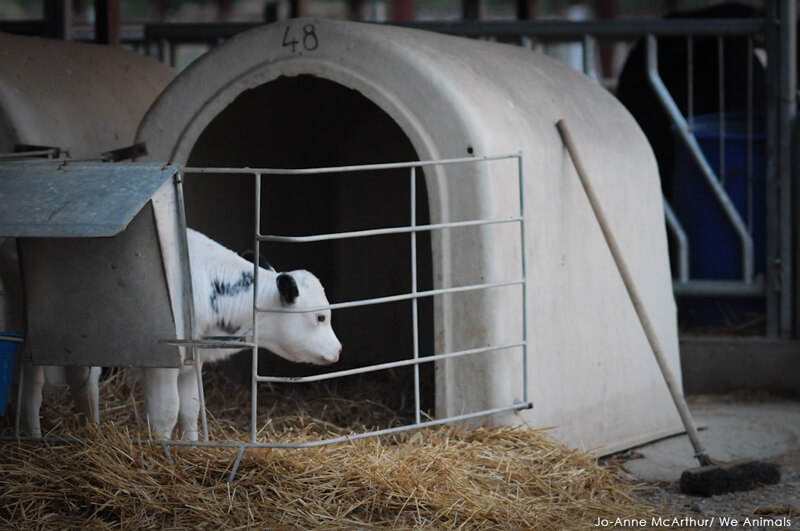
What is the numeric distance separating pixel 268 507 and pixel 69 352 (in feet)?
3.80

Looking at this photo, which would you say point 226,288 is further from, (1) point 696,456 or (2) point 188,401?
(1) point 696,456

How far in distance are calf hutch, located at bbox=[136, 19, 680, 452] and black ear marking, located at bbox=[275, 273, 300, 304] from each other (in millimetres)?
214

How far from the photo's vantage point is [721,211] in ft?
27.3

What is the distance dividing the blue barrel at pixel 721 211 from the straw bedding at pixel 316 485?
3322mm

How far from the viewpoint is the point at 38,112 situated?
22.4ft

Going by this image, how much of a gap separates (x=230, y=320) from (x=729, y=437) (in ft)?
10.6

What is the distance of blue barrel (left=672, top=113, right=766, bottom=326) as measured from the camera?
326 inches

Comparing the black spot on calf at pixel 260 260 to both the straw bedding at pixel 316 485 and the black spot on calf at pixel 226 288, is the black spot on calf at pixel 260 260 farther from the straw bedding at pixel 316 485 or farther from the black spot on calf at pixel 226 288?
the straw bedding at pixel 316 485

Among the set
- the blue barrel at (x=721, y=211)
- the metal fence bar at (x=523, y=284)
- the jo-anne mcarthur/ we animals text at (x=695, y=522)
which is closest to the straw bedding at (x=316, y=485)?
the jo-anne mcarthur/ we animals text at (x=695, y=522)

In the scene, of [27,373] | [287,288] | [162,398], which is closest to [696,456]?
[287,288]

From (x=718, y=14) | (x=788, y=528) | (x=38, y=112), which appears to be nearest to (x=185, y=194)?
(x=38, y=112)

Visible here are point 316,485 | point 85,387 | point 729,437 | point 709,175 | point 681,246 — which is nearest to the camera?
point 316,485

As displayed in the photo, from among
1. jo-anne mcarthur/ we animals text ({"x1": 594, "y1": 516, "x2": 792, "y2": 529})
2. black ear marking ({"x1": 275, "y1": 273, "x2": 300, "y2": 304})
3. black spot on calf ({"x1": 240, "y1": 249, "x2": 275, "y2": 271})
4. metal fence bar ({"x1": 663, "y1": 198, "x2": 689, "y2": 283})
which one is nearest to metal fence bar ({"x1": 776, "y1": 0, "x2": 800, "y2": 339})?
metal fence bar ({"x1": 663, "y1": 198, "x2": 689, "y2": 283})

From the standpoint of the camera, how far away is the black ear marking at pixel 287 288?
5.02 m
